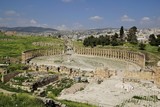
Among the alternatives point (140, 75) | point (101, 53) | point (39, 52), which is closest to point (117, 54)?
point (101, 53)

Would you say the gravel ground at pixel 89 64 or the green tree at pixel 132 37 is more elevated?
the green tree at pixel 132 37

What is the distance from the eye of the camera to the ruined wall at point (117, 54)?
292 ft

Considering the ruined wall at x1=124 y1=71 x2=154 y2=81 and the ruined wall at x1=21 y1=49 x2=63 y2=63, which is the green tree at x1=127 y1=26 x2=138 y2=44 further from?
the ruined wall at x1=124 y1=71 x2=154 y2=81

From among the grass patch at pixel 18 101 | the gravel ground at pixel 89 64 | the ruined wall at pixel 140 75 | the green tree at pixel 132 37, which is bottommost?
the gravel ground at pixel 89 64

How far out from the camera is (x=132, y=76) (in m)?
58.9

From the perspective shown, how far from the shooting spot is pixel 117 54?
104 metres

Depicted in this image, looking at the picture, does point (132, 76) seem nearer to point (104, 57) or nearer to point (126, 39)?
point (104, 57)

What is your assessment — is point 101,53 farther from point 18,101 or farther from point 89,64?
point 18,101

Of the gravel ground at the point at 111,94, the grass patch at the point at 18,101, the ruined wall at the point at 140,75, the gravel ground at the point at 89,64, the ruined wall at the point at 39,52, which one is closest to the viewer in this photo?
the grass patch at the point at 18,101

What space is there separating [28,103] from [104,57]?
253ft

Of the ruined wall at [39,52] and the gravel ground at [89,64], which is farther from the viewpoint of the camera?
the ruined wall at [39,52]

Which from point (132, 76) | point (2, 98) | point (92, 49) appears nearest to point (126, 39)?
point (92, 49)

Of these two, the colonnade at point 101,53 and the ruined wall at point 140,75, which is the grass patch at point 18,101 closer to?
the ruined wall at point 140,75

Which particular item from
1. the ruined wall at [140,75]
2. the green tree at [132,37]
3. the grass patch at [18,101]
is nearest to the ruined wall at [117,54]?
the green tree at [132,37]
